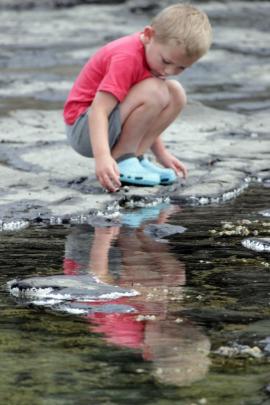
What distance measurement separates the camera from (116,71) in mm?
5074

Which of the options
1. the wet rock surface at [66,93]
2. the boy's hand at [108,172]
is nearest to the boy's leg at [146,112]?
the wet rock surface at [66,93]

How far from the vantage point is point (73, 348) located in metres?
2.92

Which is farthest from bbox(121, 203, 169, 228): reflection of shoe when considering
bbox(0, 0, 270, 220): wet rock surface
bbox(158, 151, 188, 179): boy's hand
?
bbox(158, 151, 188, 179): boy's hand

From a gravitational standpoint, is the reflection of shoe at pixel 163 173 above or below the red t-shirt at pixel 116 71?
below

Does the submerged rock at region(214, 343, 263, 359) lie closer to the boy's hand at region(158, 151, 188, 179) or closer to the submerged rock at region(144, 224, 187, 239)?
the submerged rock at region(144, 224, 187, 239)

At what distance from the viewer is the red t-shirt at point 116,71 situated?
508 centimetres

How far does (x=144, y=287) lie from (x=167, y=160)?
1959 millimetres

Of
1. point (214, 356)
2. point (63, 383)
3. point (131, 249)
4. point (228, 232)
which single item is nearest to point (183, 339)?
point (214, 356)

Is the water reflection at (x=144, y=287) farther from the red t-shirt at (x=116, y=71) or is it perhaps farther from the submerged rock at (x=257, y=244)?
the red t-shirt at (x=116, y=71)

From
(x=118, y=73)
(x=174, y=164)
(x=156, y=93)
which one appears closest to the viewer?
(x=118, y=73)

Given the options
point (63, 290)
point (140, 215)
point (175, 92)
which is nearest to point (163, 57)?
point (175, 92)

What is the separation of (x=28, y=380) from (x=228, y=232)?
1.95m

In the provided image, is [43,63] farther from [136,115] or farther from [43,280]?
[43,280]

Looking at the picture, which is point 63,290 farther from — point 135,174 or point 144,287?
point 135,174
